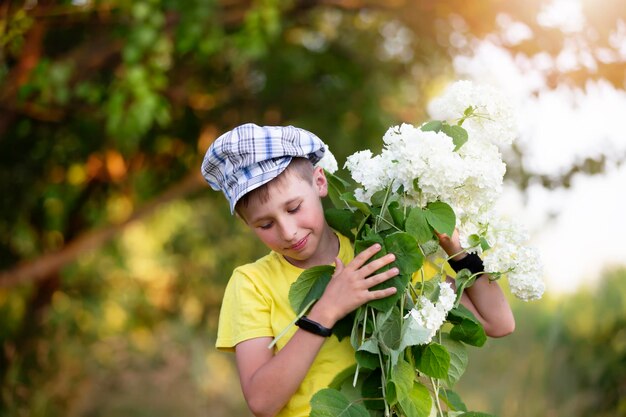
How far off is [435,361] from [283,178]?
0.56 meters

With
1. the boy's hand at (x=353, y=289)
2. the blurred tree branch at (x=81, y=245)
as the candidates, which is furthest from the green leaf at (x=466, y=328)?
the blurred tree branch at (x=81, y=245)

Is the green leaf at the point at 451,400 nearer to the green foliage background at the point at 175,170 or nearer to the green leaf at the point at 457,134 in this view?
the green leaf at the point at 457,134

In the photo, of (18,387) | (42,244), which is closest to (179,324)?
(42,244)

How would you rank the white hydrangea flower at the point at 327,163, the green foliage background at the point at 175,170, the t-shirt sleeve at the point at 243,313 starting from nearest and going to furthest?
the t-shirt sleeve at the point at 243,313, the white hydrangea flower at the point at 327,163, the green foliage background at the point at 175,170

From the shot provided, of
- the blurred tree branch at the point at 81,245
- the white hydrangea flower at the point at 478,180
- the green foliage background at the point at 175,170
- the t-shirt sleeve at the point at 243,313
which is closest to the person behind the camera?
the white hydrangea flower at the point at 478,180

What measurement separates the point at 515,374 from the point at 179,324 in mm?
3718

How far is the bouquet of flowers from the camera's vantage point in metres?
1.97

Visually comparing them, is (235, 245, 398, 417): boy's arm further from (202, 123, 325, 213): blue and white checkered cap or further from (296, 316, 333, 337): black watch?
(202, 123, 325, 213): blue and white checkered cap

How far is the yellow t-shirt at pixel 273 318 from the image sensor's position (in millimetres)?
2121

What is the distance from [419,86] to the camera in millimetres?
6945

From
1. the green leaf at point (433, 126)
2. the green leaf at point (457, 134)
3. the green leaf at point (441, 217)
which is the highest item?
the green leaf at point (457, 134)

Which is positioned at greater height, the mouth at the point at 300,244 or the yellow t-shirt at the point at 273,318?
the mouth at the point at 300,244

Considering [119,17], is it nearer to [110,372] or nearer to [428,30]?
[428,30]

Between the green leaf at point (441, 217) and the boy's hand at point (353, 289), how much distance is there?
12cm
